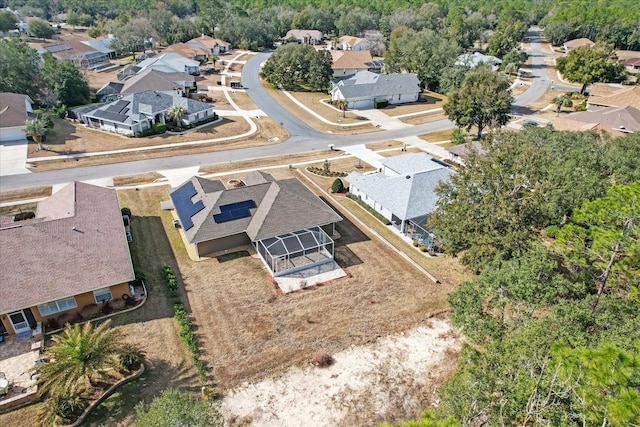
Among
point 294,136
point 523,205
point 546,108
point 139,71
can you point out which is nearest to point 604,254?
point 523,205

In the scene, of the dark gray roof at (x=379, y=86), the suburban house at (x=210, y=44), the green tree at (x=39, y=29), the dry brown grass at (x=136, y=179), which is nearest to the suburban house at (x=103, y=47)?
the suburban house at (x=210, y=44)

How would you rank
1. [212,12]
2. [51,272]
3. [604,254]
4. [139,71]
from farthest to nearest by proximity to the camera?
[212,12], [139,71], [51,272], [604,254]

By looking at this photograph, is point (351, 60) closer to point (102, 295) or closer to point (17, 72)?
point (17, 72)

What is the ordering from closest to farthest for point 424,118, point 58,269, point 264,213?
point 58,269
point 264,213
point 424,118

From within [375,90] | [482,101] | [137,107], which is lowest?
[375,90]

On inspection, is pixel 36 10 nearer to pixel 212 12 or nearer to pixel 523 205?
pixel 212 12

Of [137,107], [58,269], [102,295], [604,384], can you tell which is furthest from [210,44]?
[604,384]

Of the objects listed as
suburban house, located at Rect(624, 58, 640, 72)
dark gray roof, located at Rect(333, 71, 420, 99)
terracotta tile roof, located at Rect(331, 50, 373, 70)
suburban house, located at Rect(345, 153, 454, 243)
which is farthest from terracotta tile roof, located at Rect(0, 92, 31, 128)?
suburban house, located at Rect(624, 58, 640, 72)

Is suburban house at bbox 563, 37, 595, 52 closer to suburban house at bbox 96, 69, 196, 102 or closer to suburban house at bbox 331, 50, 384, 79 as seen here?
suburban house at bbox 331, 50, 384, 79
